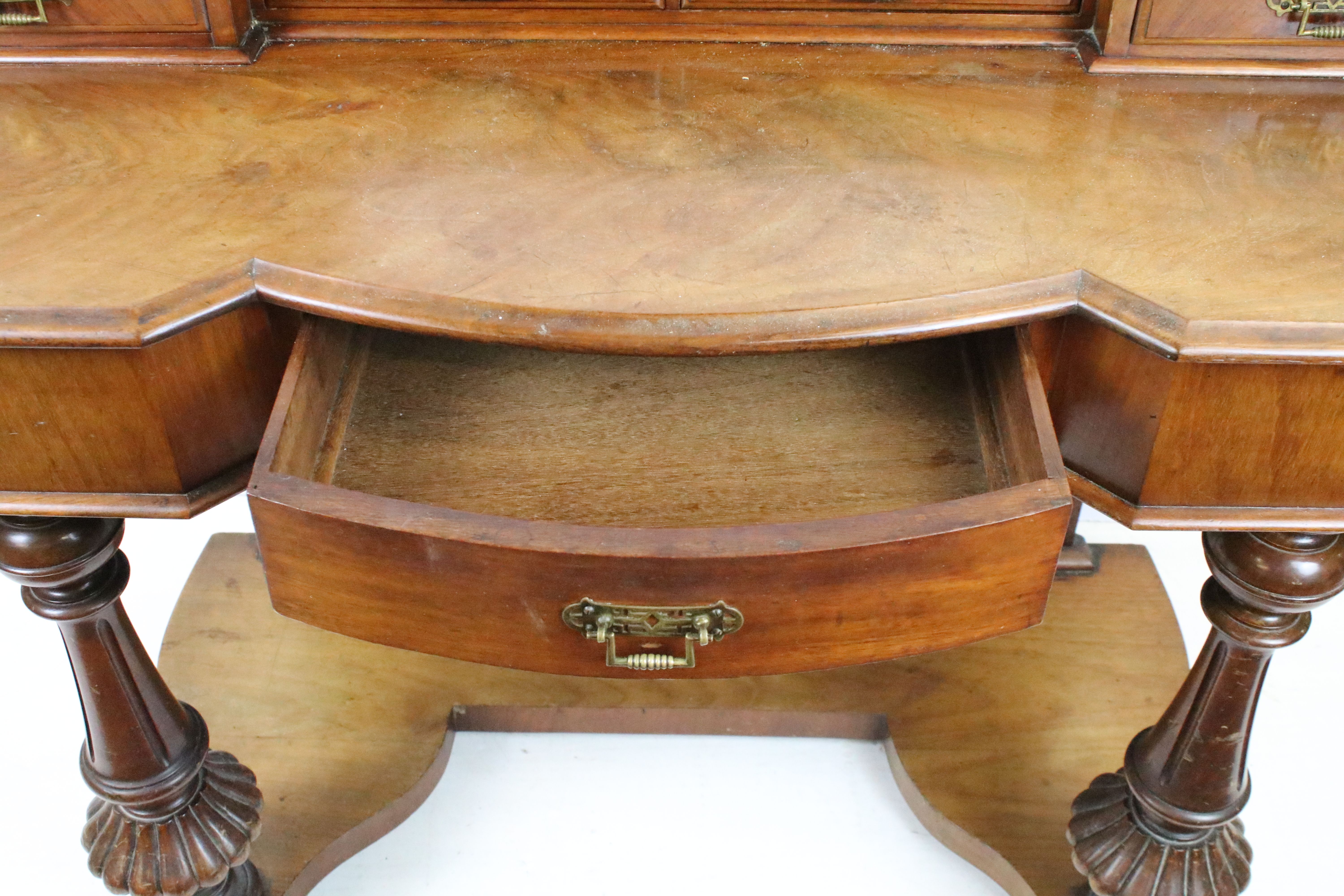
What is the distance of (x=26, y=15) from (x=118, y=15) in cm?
6

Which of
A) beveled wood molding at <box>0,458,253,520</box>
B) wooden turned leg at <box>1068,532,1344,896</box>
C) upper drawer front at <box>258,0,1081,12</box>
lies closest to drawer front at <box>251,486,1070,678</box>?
beveled wood molding at <box>0,458,253,520</box>

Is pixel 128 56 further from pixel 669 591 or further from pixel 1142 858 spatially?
pixel 1142 858

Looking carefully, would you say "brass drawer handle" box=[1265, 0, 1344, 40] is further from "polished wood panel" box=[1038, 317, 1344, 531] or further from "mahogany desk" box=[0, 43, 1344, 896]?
"polished wood panel" box=[1038, 317, 1344, 531]

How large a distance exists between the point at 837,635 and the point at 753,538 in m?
0.09

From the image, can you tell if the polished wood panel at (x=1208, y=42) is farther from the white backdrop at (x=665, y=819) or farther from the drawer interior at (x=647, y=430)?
the white backdrop at (x=665, y=819)

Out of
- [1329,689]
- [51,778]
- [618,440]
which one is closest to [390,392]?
[618,440]

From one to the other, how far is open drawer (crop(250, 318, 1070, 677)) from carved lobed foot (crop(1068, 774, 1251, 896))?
0.39 meters

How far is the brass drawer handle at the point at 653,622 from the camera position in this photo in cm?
70

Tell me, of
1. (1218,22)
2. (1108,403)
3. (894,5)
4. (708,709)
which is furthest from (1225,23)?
(708,709)

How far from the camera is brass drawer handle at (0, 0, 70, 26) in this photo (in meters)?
0.93

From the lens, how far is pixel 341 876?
120 centimetres

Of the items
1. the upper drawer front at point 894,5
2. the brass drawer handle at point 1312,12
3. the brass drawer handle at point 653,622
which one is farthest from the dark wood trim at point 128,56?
the brass drawer handle at point 1312,12

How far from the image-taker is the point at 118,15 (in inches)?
37.0

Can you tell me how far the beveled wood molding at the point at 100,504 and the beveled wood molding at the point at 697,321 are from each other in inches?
4.8
